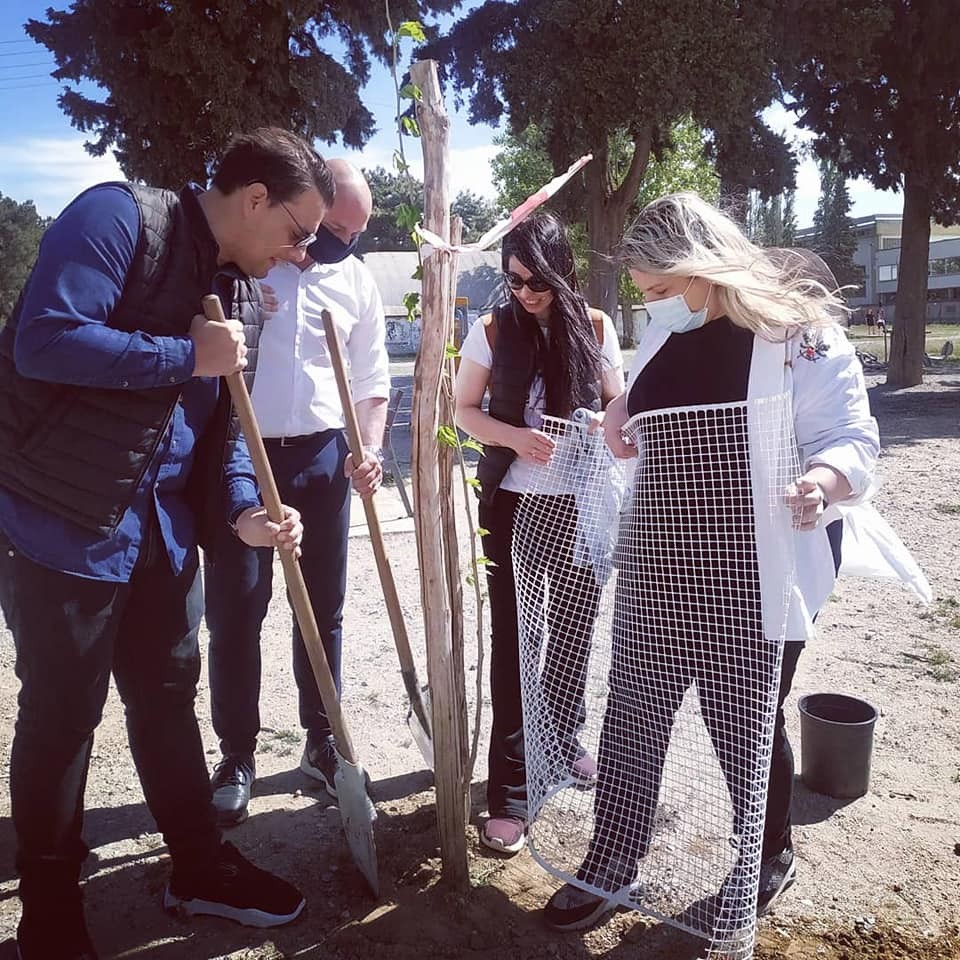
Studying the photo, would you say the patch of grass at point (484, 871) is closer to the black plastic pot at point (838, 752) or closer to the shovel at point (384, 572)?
the shovel at point (384, 572)

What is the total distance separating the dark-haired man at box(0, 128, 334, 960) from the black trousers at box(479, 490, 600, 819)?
693mm

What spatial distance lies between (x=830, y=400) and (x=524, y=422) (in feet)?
3.07

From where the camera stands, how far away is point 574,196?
16.2 m

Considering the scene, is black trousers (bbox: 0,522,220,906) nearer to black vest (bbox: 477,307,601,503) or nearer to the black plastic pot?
black vest (bbox: 477,307,601,503)

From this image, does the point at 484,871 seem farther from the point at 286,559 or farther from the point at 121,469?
the point at 121,469

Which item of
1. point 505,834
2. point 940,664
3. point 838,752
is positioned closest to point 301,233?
point 505,834

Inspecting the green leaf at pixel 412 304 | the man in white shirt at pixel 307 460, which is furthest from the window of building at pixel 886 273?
the green leaf at pixel 412 304

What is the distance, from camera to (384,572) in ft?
8.36

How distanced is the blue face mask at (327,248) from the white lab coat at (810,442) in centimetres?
136

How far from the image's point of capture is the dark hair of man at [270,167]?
195cm

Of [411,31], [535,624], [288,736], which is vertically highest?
[411,31]

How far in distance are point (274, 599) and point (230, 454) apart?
9.25ft

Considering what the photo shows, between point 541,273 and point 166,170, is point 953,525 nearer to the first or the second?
point 541,273

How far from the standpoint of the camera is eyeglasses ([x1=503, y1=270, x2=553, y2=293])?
98.5 inches
